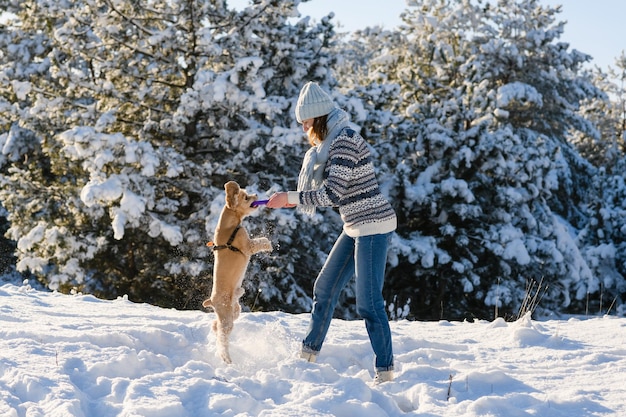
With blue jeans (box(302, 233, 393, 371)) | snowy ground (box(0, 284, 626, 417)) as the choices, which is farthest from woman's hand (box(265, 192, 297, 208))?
snowy ground (box(0, 284, 626, 417))

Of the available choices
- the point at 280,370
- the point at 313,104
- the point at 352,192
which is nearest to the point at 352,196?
the point at 352,192

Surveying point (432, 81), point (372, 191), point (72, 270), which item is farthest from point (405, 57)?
point (372, 191)

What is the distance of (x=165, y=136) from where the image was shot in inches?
519

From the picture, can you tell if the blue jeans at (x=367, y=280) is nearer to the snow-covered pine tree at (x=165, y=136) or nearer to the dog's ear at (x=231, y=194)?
the dog's ear at (x=231, y=194)

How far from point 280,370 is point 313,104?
1.75m

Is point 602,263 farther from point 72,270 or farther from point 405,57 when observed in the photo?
point 72,270

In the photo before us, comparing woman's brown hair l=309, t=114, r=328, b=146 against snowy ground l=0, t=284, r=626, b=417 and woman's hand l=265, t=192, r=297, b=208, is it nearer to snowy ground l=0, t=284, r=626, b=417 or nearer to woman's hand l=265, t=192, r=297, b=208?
woman's hand l=265, t=192, r=297, b=208

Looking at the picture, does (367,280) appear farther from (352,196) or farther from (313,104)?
(313,104)

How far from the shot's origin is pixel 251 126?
12.9m

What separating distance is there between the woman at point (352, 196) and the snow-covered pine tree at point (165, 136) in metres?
7.07

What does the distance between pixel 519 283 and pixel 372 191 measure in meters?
11.3

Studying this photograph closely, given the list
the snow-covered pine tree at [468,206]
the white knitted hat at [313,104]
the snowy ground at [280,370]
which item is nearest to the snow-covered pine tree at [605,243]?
the snow-covered pine tree at [468,206]

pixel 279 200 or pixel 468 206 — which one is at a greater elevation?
pixel 468 206

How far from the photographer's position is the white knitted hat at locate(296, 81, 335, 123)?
4.38 metres
